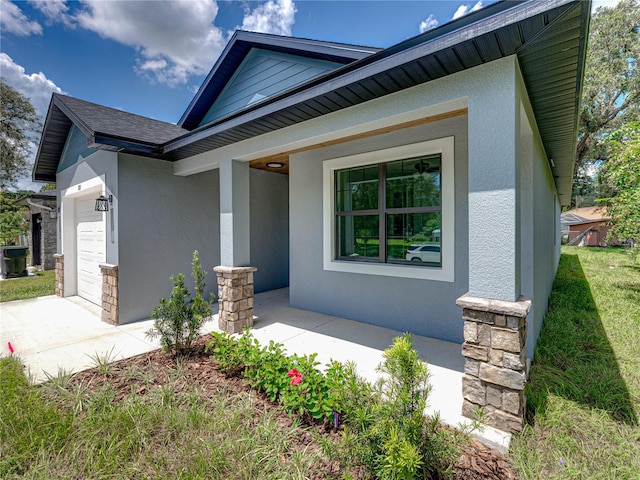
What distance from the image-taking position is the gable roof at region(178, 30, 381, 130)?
4785mm

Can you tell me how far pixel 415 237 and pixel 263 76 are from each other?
4.69 meters

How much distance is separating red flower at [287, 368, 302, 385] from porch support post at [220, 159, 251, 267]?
2.83 meters

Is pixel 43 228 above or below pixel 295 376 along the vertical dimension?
above

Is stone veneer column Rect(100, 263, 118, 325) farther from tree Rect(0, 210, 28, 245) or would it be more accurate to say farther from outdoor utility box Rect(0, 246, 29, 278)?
tree Rect(0, 210, 28, 245)

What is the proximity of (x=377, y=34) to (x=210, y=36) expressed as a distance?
4.83 meters

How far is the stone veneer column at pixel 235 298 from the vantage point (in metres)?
5.24

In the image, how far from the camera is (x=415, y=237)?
513 cm

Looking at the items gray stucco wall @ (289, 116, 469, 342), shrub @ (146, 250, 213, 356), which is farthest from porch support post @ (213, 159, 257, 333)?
gray stucco wall @ (289, 116, 469, 342)

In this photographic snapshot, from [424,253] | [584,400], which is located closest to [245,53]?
[424,253]

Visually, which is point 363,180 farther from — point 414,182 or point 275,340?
point 275,340

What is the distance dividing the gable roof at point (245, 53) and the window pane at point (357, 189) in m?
1.91

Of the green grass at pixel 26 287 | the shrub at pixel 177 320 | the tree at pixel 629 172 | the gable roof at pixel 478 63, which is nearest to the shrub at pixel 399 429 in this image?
the gable roof at pixel 478 63

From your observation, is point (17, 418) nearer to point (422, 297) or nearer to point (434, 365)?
point (434, 365)

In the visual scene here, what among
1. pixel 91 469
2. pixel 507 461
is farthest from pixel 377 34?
pixel 91 469
